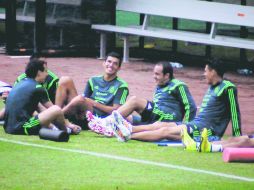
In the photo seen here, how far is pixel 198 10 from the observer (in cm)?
2147

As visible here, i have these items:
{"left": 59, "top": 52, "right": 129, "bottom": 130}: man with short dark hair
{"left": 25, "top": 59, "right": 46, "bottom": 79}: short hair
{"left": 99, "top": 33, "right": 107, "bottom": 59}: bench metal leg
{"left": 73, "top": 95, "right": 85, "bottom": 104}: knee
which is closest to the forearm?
{"left": 59, "top": 52, "right": 129, "bottom": 130}: man with short dark hair

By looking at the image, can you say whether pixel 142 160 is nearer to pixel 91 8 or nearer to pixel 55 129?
pixel 55 129

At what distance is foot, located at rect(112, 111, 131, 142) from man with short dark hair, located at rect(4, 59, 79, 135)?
27.7 inches

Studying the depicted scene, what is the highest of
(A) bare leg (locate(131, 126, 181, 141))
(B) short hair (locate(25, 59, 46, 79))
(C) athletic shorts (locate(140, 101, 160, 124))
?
(B) short hair (locate(25, 59, 46, 79))

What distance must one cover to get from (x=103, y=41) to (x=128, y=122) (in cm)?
1024

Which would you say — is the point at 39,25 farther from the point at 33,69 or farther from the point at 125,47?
the point at 33,69

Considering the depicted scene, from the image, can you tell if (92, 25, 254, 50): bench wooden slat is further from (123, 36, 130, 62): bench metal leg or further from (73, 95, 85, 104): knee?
(73, 95, 85, 104): knee

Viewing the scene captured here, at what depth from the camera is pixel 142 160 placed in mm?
11727

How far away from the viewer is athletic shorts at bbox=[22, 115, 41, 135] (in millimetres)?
13156

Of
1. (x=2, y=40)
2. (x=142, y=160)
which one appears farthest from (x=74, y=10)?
(x=142, y=160)

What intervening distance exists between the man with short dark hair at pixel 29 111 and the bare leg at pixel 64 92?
87 cm

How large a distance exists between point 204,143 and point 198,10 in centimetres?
948

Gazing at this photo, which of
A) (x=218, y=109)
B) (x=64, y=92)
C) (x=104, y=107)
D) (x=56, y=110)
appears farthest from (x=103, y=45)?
(x=218, y=109)

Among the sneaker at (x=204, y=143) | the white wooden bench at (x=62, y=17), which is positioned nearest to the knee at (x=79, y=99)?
the sneaker at (x=204, y=143)
